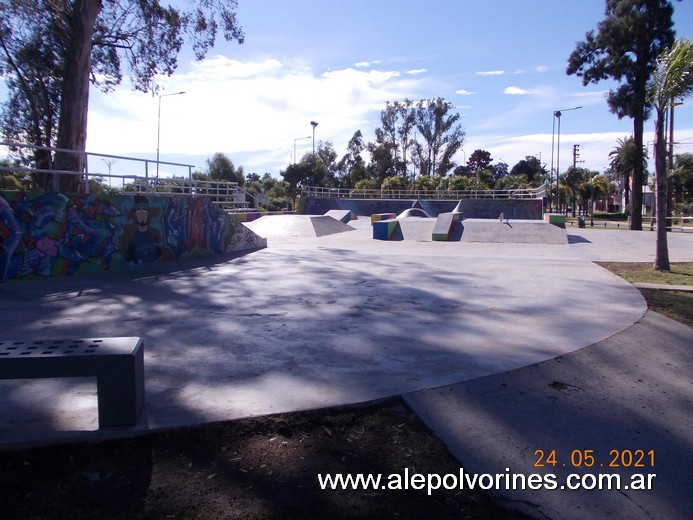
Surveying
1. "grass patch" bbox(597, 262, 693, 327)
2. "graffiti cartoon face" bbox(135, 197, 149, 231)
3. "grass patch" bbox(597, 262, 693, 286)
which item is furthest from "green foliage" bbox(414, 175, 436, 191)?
"graffiti cartoon face" bbox(135, 197, 149, 231)

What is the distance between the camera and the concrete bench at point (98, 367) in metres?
3.57

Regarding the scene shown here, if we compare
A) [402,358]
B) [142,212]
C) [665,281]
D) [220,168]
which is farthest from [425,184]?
[402,358]

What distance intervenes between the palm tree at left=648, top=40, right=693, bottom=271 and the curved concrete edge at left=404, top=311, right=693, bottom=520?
8.35m

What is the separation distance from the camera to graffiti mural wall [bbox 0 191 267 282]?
34.2 feet

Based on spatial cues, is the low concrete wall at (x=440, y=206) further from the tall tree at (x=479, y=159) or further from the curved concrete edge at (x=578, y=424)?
the tall tree at (x=479, y=159)

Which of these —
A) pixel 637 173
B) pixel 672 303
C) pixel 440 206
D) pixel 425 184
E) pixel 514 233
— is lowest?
pixel 672 303

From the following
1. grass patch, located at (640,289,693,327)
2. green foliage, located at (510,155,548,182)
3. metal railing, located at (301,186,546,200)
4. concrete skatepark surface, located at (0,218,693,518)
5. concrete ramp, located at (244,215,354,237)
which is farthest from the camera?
green foliage, located at (510,155,548,182)

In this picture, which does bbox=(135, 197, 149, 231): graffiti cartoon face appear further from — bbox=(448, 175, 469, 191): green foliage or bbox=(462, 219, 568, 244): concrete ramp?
bbox=(448, 175, 469, 191): green foliage

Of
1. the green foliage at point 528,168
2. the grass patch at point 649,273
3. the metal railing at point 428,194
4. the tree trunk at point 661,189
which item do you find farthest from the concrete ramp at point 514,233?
the green foliage at point 528,168

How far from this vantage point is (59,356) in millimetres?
3598

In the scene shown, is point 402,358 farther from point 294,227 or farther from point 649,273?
Result: point 294,227

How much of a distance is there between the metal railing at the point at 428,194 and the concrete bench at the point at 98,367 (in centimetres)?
4395

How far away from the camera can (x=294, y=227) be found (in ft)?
92.3

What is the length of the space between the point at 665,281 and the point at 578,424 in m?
8.94
